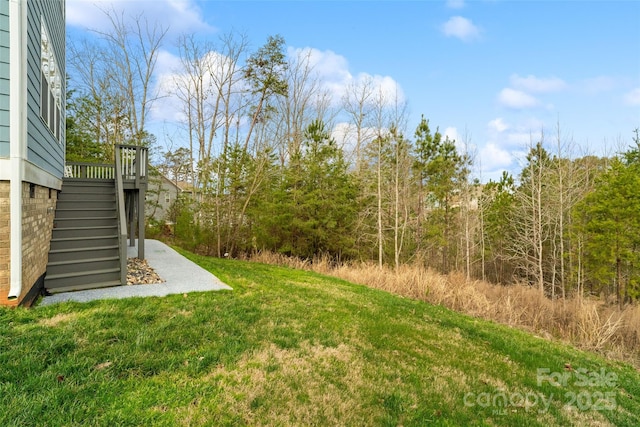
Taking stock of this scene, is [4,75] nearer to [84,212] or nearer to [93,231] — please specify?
[93,231]

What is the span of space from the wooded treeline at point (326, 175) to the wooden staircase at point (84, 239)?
638 centimetres

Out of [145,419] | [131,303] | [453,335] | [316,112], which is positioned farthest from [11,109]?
[316,112]

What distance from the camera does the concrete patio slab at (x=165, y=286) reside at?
444 cm

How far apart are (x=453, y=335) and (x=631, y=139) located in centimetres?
2056

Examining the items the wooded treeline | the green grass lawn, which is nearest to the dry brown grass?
the green grass lawn

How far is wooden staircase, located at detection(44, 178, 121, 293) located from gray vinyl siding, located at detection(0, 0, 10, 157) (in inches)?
88.9

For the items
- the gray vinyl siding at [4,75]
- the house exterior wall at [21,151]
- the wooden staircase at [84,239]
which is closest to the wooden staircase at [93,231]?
the wooden staircase at [84,239]

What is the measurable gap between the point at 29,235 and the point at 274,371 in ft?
12.5

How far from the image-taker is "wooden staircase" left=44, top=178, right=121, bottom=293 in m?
4.92

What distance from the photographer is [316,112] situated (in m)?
19.3

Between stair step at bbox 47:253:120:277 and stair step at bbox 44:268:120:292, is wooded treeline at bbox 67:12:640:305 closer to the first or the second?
stair step at bbox 47:253:120:277

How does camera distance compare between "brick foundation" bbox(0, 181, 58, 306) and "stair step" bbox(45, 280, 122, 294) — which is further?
"stair step" bbox(45, 280, 122, 294)

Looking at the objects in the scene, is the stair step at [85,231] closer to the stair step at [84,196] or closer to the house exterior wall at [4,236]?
the stair step at [84,196]

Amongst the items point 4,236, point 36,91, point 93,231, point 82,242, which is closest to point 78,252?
point 82,242
